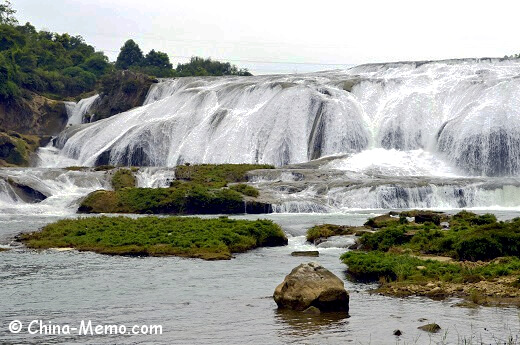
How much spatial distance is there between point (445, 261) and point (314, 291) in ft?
26.9

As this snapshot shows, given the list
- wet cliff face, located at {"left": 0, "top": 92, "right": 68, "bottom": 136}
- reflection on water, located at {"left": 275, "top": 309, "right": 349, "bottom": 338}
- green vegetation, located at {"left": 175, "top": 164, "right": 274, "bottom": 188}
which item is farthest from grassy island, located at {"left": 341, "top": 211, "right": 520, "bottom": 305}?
wet cliff face, located at {"left": 0, "top": 92, "right": 68, "bottom": 136}

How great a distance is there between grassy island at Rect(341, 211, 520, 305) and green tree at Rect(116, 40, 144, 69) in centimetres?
12154

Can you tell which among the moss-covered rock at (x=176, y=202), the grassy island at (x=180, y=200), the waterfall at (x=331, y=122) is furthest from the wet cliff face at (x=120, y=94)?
the moss-covered rock at (x=176, y=202)

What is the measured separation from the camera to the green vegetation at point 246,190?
56406 mm

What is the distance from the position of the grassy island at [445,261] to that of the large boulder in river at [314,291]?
2.87m

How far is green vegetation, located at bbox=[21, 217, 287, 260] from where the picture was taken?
113 ft

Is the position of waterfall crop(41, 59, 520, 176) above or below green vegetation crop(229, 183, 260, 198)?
above

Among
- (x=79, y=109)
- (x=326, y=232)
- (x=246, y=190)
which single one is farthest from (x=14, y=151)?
(x=326, y=232)

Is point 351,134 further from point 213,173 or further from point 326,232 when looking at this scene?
point 326,232

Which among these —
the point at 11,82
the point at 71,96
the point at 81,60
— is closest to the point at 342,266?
the point at 11,82

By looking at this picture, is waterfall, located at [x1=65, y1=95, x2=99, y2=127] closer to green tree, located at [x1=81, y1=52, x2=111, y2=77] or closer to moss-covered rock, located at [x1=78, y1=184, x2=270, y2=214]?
green tree, located at [x1=81, y1=52, x2=111, y2=77]

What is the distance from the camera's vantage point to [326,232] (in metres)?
38.5

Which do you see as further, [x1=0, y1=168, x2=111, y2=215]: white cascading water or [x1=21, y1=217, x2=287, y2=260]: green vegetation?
[x1=0, y1=168, x2=111, y2=215]: white cascading water

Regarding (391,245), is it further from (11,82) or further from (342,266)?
(11,82)
